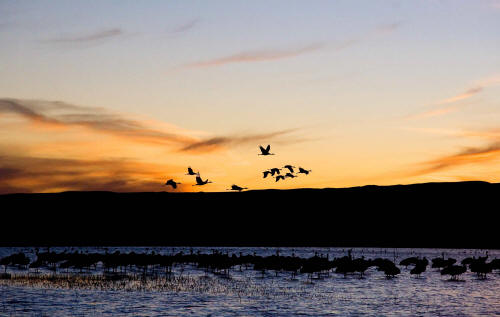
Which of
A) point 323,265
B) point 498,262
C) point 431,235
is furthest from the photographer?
point 431,235

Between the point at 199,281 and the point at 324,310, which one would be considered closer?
the point at 324,310

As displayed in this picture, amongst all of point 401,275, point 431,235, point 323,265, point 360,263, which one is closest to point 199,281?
point 323,265

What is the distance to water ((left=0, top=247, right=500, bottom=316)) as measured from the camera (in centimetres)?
3791

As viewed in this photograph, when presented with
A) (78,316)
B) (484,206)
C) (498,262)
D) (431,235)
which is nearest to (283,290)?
(78,316)

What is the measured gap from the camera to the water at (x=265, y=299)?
37906mm

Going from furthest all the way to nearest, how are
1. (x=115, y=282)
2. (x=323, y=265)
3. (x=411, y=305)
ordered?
(x=323, y=265)
(x=115, y=282)
(x=411, y=305)

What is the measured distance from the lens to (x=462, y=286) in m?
57.4

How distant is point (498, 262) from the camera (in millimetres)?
73000

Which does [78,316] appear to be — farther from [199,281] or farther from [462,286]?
[462,286]

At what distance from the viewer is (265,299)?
145 feet

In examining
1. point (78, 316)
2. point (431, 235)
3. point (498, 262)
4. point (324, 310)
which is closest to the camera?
point (78, 316)

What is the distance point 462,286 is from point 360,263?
13.6m

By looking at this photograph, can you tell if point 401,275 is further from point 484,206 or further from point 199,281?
point 484,206

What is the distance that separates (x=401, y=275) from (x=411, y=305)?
28.3 metres
